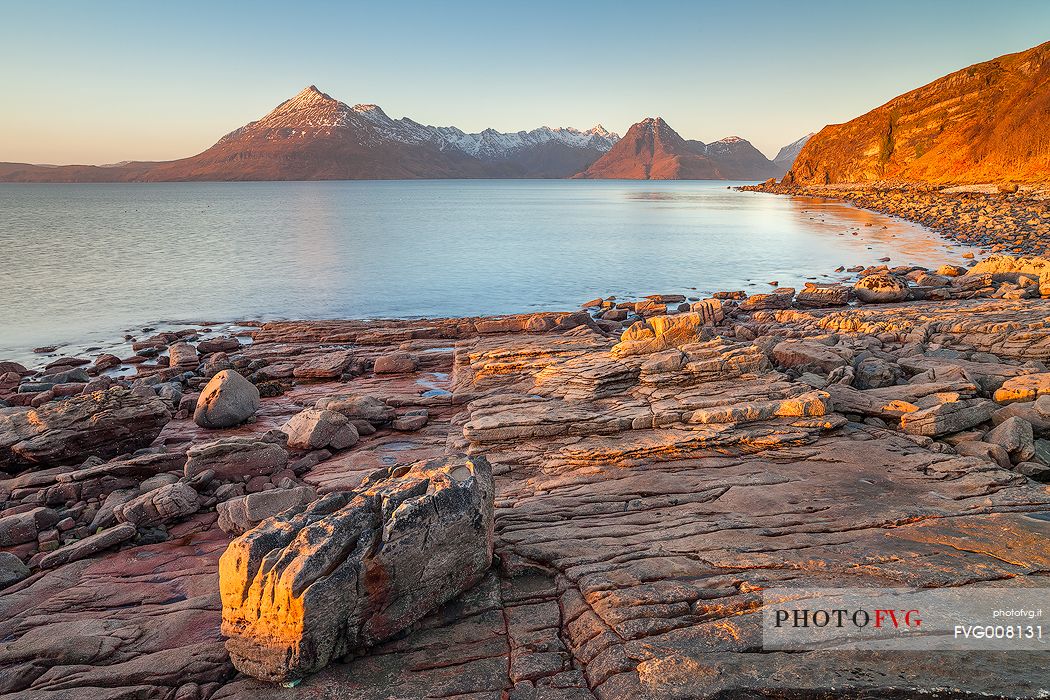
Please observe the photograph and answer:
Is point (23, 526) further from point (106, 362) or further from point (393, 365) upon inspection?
point (106, 362)

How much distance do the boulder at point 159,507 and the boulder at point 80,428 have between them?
3629 mm

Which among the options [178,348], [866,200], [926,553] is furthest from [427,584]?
[866,200]

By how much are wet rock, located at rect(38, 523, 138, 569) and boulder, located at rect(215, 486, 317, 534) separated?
58.5 inches

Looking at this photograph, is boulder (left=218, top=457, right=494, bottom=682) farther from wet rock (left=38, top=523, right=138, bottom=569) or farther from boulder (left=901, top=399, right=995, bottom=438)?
boulder (left=901, top=399, right=995, bottom=438)

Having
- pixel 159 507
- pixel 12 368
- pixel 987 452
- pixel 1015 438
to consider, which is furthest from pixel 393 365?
pixel 1015 438

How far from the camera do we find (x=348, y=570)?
6.66 metres

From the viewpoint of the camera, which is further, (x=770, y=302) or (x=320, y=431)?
(x=770, y=302)

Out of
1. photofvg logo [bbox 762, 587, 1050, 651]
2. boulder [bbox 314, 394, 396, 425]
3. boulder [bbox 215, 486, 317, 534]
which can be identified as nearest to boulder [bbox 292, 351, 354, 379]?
boulder [bbox 314, 394, 396, 425]

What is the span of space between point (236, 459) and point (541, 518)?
24.3ft

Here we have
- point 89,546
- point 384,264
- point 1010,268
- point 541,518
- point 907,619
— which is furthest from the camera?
point 384,264

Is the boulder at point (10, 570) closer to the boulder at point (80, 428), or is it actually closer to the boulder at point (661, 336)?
the boulder at point (80, 428)

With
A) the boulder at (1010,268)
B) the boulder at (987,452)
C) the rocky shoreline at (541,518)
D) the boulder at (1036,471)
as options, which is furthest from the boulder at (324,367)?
the boulder at (1010,268)

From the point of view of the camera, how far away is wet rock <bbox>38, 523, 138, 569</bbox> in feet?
31.7

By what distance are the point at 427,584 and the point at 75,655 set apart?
167 inches
